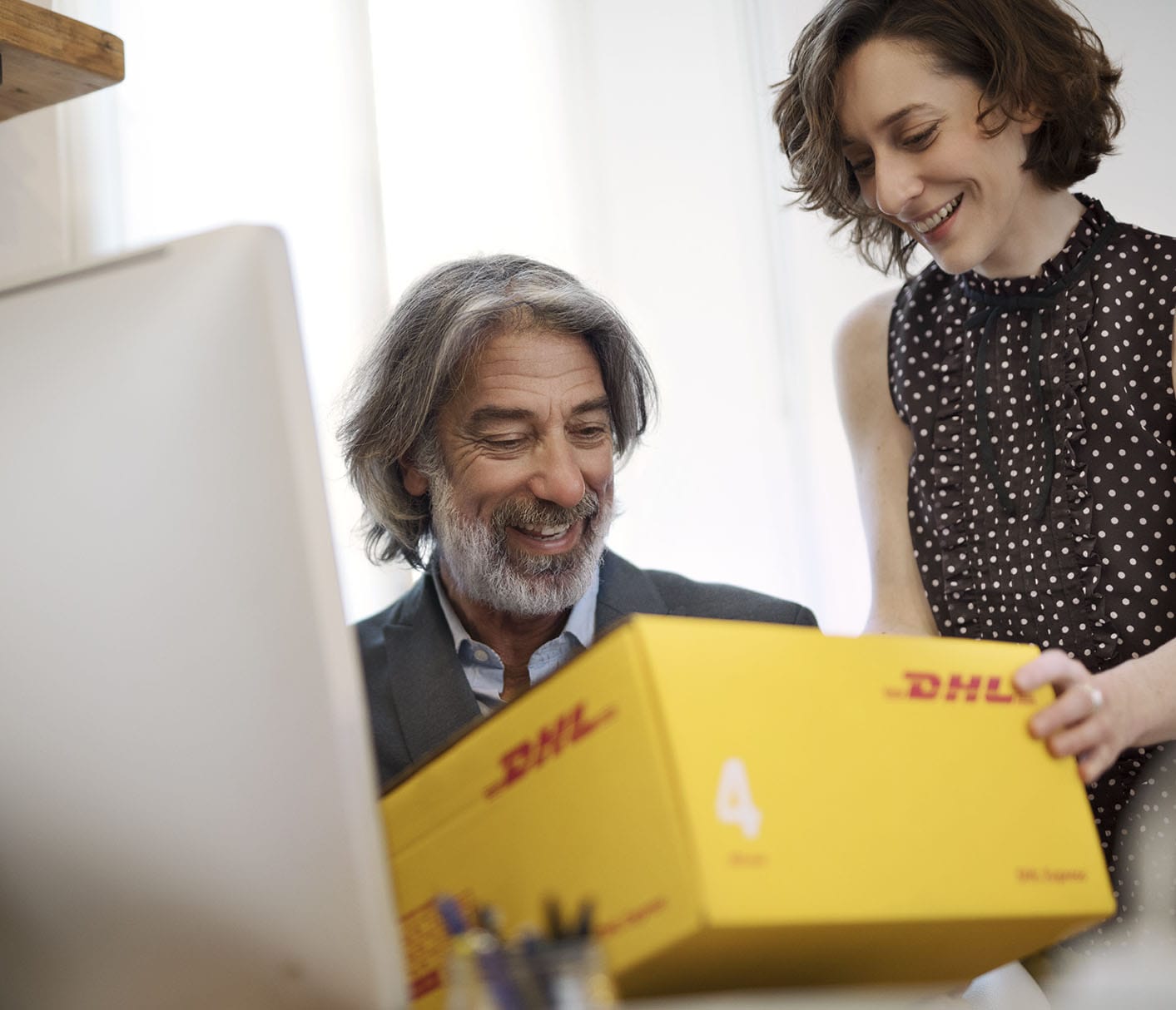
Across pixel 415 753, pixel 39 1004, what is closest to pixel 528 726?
pixel 39 1004

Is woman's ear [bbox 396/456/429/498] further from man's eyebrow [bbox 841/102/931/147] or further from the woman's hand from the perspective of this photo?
the woman's hand

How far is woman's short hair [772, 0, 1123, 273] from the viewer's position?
1461 millimetres

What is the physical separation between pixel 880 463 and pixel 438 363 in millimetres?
567

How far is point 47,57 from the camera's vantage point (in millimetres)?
1416

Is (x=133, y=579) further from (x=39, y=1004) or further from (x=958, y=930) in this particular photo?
(x=958, y=930)

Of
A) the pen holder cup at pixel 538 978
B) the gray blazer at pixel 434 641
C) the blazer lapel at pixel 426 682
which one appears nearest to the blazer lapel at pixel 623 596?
the gray blazer at pixel 434 641

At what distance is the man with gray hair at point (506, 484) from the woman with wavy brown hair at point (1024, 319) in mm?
249

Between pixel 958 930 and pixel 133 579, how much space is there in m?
0.48

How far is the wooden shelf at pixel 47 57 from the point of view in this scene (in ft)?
4.53

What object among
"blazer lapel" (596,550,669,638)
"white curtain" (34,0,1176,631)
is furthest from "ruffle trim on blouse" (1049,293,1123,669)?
"white curtain" (34,0,1176,631)

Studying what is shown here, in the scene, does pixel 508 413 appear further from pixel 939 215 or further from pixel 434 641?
pixel 939 215

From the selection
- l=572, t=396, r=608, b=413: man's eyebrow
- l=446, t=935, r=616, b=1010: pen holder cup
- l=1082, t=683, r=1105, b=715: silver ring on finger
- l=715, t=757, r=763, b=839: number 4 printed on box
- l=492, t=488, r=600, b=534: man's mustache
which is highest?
l=572, t=396, r=608, b=413: man's eyebrow

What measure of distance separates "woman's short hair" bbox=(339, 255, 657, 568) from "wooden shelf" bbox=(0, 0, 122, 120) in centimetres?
44

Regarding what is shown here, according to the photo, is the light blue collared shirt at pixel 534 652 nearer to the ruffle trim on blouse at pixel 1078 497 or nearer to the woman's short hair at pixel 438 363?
the woman's short hair at pixel 438 363
